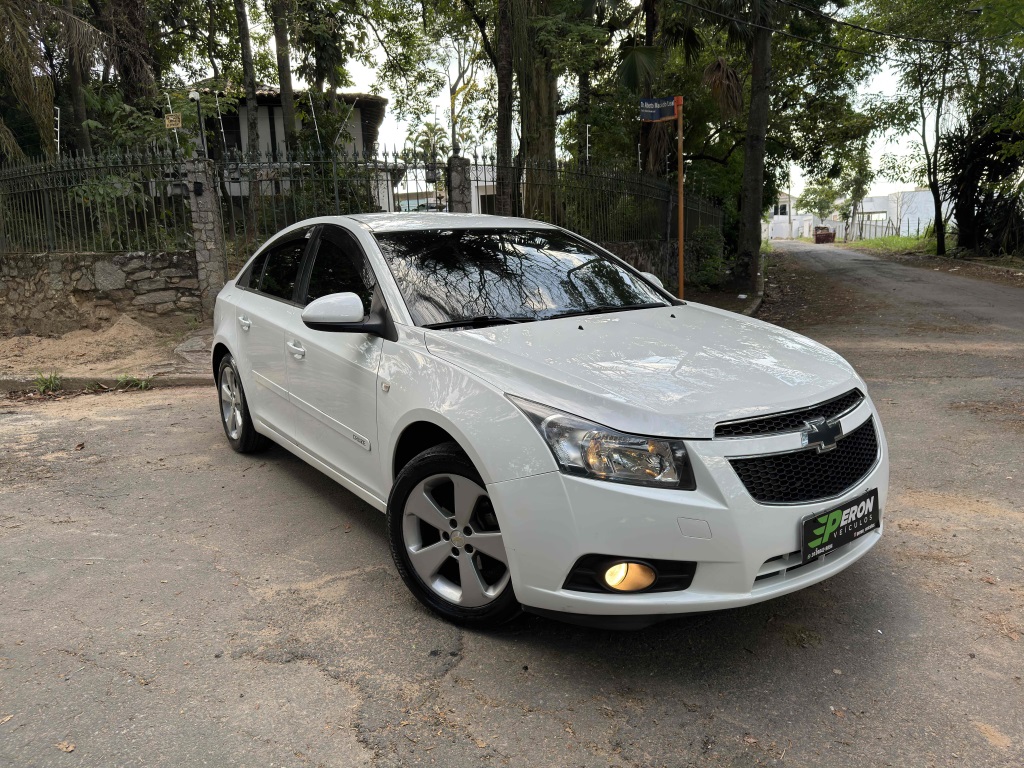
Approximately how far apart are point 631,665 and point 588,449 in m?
0.87

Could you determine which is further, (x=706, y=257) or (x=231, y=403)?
(x=706, y=257)

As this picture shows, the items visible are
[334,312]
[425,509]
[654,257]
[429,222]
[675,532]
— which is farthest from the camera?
[654,257]

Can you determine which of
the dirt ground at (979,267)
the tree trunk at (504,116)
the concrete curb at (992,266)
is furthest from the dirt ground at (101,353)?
the concrete curb at (992,266)

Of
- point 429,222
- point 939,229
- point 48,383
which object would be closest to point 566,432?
point 429,222

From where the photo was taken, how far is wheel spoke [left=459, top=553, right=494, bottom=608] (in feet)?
9.94

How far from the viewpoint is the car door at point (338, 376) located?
3594 mm

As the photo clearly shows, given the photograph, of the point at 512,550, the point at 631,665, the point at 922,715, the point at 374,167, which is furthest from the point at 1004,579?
the point at 374,167

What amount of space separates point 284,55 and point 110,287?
371 inches

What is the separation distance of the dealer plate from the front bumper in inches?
1.3

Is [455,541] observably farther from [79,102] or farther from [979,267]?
[979,267]

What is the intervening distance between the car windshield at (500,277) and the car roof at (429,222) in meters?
0.06

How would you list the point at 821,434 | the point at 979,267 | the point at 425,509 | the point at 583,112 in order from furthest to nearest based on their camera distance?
the point at 979,267
the point at 583,112
the point at 425,509
the point at 821,434

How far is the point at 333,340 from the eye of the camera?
12.8 feet

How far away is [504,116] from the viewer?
1238 cm
